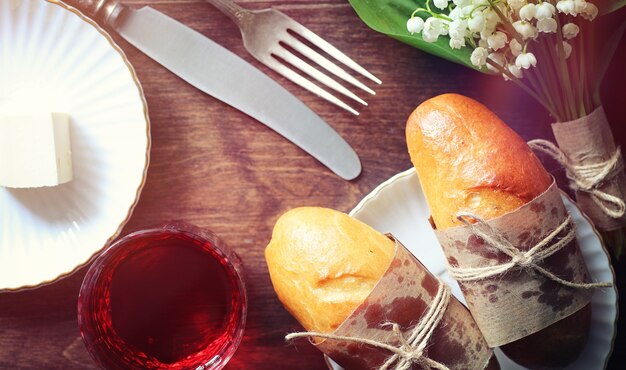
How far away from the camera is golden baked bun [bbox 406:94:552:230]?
79cm

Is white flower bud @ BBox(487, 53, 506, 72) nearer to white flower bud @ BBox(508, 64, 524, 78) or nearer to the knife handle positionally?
white flower bud @ BBox(508, 64, 524, 78)

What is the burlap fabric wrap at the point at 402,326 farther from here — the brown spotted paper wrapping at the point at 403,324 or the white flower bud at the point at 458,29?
the white flower bud at the point at 458,29

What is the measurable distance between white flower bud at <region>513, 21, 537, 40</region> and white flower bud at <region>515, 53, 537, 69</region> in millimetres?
23

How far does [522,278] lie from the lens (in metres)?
0.80

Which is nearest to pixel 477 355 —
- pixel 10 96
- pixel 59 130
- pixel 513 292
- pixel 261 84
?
pixel 513 292

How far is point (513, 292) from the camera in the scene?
80 centimetres

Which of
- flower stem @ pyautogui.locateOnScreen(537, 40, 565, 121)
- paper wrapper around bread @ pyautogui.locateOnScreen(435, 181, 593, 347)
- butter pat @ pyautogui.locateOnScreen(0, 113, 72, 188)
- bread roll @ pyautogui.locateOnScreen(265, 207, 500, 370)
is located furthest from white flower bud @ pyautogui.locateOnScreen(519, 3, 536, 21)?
butter pat @ pyautogui.locateOnScreen(0, 113, 72, 188)

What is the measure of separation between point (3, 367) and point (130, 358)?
0.26m

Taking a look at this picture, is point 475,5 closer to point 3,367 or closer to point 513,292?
point 513,292

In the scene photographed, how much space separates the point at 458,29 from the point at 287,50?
0.33 metres

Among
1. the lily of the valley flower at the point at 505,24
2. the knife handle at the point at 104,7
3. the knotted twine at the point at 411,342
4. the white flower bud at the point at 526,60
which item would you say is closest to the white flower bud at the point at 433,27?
the lily of the valley flower at the point at 505,24

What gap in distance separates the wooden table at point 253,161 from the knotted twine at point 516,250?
23cm

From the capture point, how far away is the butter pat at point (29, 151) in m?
0.87

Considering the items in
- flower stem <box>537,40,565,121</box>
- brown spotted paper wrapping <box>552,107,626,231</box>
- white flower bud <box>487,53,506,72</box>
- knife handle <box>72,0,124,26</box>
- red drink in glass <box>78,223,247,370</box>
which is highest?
knife handle <box>72,0,124,26</box>
